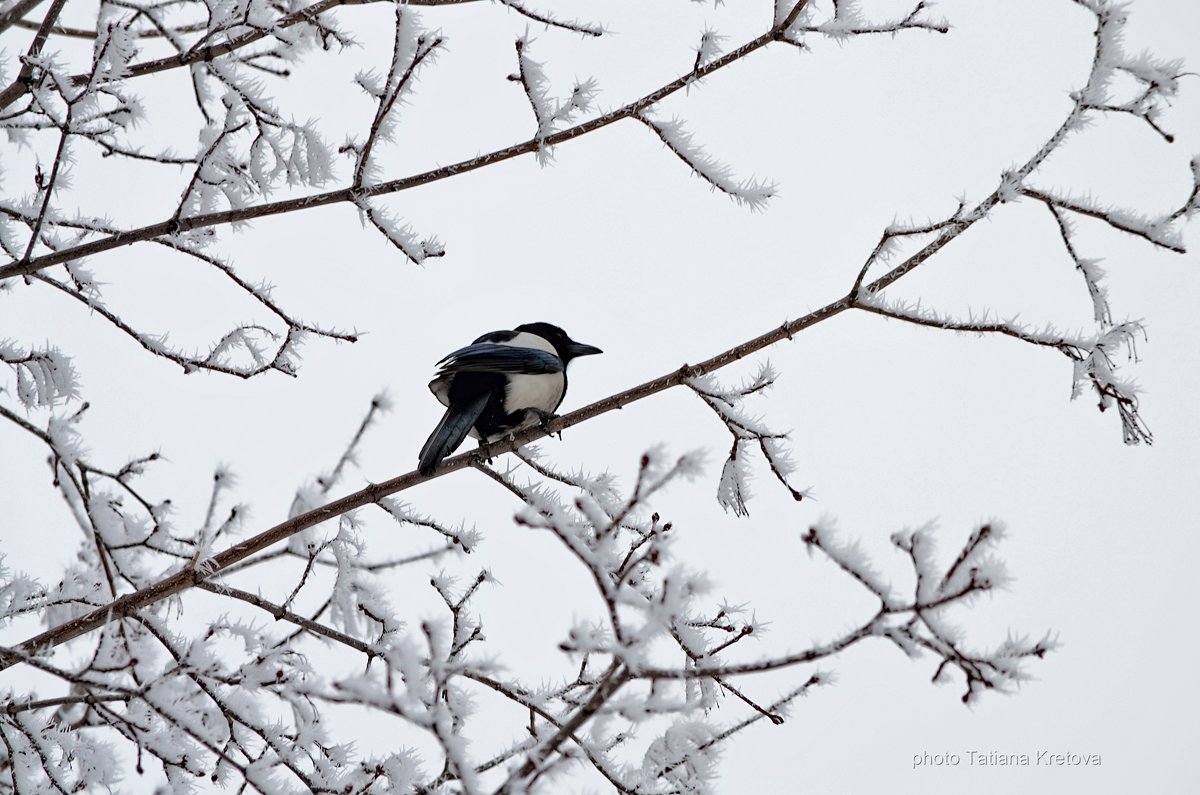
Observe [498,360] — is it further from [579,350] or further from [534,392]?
[579,350]

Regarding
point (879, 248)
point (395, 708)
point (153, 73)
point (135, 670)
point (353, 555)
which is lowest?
point (395, 708)

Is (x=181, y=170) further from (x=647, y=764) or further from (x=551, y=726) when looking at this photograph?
(x=647, y=764)

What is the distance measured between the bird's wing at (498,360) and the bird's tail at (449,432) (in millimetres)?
254

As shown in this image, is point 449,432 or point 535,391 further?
point 535,391

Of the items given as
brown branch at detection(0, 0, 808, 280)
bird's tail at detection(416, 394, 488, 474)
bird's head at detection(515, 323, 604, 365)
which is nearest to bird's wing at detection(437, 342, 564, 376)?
bird's tail at detection(416, 394, 488, 474)

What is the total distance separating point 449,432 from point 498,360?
0.78 meters

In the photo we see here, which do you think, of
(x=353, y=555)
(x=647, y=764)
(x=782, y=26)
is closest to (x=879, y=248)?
(x=782, y=26)

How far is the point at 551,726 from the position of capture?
10.1ft

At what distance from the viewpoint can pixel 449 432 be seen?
4160 mm

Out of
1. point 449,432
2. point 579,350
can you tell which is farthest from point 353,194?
point 579,350

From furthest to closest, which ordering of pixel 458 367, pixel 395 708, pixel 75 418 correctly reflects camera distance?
pixel 458 367
pixel 75 418
pixel 395 708

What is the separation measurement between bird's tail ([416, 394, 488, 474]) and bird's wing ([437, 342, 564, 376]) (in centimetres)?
25

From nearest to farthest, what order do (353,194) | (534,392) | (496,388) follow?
(353,194) → (496,388) → (534,392)

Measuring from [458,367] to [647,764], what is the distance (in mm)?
2304
